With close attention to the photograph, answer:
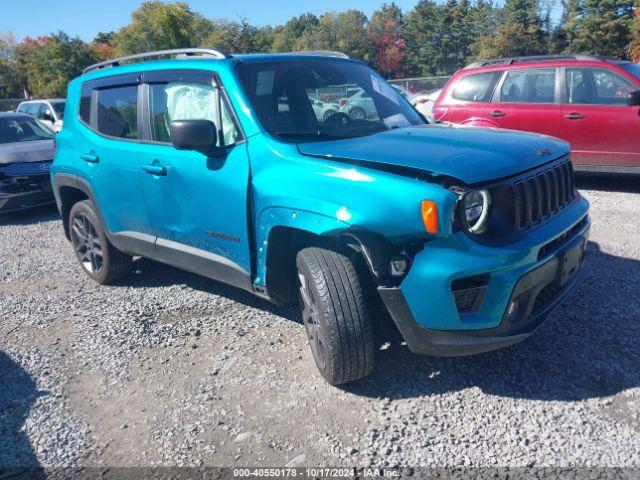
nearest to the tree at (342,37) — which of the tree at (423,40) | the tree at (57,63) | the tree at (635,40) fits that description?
the tree at (423,40)

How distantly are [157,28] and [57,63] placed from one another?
9132mm

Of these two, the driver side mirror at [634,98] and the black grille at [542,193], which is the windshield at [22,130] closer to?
the black grille at [542,193]

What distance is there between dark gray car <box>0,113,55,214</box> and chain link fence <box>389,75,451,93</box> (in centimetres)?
1821

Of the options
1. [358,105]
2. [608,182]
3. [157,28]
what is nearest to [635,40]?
[157,28]

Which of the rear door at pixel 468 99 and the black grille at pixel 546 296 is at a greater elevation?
the rear door at pixel 468 99

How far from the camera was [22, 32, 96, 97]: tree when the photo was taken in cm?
4216

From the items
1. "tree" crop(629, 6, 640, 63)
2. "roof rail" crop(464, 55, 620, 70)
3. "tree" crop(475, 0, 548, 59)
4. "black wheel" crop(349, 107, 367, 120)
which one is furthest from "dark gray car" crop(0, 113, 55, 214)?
"tree" crop(475, 0, 548, 59)

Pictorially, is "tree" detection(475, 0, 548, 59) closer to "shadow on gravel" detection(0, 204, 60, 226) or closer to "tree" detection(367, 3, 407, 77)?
"tree" detection(367, 3, 407, 77)

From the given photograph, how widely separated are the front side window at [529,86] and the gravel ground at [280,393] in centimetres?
397

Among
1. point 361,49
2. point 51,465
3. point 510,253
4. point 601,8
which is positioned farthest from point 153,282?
point 361,49

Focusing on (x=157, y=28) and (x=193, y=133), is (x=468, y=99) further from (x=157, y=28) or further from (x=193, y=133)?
(x=157, y=28)

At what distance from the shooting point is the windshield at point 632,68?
710 cm

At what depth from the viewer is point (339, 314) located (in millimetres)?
2805

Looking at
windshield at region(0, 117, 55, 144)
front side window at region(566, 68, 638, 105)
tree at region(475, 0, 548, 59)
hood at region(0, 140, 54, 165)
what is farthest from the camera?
tree at region(475, 0, 548, 59)
